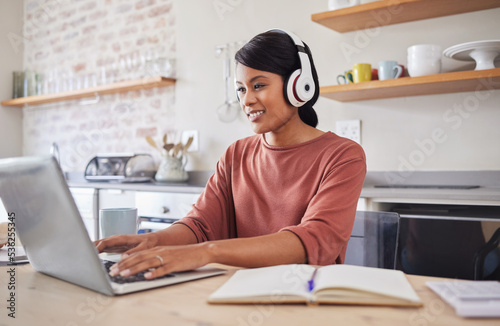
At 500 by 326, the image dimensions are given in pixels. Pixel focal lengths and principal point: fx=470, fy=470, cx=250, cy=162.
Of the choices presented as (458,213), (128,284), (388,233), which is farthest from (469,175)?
(128,284)

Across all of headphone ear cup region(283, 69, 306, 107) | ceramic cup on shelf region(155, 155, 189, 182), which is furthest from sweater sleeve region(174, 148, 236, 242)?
ceramic cup on shelf region(155, 155, 189, 182)

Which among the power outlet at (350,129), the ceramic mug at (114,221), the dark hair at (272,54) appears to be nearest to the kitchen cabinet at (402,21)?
the power outlet at (350,129)

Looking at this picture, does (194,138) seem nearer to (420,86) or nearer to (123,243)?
(420,86)

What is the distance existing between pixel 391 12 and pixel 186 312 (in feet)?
7.00

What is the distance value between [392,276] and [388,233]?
0.53 meters

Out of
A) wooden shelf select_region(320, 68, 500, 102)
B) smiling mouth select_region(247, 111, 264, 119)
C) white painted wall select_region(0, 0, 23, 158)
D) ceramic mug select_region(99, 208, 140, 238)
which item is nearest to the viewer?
ceramic mug select_region(99, 208, 140, 238)

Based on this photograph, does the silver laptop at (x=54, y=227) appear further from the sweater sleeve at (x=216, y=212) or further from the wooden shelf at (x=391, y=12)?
the wooden shelf at (x=391, y=12)

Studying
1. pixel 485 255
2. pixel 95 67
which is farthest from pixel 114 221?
pixel 95 67

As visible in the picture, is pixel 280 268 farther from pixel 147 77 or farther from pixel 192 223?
pixel 147 77

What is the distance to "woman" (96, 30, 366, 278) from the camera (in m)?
1.10

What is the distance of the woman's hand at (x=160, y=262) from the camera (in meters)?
0.81

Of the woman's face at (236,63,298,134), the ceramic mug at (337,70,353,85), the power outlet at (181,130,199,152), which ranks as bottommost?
the power outlet at (181,130,199,152)

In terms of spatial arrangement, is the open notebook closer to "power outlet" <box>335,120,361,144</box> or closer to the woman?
the woman

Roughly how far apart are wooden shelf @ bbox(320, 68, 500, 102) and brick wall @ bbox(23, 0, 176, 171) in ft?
4.95
